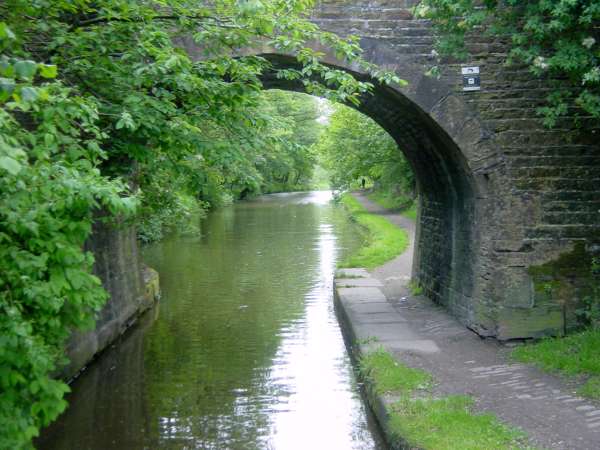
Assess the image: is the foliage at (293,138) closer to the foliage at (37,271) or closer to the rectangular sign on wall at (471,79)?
the rectangular sign on wall at (471,79)

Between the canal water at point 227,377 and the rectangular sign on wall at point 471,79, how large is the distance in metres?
3.77

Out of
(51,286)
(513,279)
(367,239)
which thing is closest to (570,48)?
(513,279)

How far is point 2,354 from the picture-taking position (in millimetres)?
3281

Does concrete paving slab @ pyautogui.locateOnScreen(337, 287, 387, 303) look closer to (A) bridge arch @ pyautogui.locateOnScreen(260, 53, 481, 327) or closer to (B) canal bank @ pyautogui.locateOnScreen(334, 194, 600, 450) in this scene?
(B) canal bank @ pyautogui.locateOnScreen(334, 194, 600, 450)

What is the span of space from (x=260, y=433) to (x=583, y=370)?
10.7 feet

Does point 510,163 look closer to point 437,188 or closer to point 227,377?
point 437,188

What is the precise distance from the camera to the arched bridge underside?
793 centimetres

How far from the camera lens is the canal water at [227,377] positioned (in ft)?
20.9

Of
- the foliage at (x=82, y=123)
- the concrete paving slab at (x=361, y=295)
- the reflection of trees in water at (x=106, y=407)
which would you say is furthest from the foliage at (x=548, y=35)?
the reflection of trees in water at (x=106, y=407)

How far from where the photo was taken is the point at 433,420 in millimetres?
5383

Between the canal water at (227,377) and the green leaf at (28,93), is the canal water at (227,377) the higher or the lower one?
the lower one

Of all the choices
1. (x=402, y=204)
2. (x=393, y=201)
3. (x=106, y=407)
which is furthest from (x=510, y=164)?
(x=393, y=201)

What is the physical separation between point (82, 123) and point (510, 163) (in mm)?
5034

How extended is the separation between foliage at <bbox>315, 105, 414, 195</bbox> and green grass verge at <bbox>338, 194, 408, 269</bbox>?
190 cm
